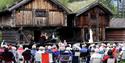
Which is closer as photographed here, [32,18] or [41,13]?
[32,18]

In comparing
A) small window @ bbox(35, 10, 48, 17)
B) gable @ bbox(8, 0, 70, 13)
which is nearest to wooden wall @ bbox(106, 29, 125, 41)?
gable @ bbox(8, 0, 70, 13)

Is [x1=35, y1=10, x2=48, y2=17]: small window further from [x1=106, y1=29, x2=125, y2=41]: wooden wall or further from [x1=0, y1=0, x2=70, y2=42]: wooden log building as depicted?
[x1=106, y1=29, x2=125, y2=41]: wooden wall

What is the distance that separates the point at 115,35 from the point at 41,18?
1196cm

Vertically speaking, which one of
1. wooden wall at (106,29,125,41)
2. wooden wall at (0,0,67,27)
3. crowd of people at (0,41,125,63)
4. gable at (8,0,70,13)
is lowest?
wooden wall at (106,29,125,41)

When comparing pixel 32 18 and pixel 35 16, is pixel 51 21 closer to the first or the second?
pixel 35 16

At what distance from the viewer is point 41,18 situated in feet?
170

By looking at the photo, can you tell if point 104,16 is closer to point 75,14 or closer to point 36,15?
point 75,14

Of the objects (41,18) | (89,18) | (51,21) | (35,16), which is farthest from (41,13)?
(89,18)

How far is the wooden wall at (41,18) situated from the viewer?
167ft

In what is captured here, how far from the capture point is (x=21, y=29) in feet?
170

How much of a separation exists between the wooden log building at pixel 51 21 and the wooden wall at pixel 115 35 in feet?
13.6

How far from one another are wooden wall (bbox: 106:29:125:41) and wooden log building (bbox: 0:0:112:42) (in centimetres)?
416

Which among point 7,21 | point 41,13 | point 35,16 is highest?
point 41,13

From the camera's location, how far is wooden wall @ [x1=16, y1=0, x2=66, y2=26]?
51000 millimetres
